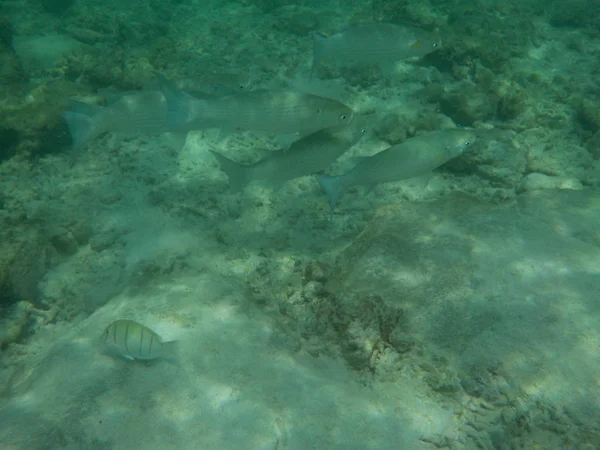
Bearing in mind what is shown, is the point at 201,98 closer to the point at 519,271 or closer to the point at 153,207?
the point at 153,207

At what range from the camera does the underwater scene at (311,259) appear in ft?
8.62

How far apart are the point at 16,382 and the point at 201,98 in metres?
3.32

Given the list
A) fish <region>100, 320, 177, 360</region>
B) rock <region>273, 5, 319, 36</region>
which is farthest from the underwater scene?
rock <region>273, 5, 319, 36</region>

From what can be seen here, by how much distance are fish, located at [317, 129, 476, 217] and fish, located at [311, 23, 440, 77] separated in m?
2.08

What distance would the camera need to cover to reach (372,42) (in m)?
5.46

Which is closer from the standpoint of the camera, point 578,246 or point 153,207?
point 578,246

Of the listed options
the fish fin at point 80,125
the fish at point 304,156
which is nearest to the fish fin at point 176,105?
the fish at point 304,156

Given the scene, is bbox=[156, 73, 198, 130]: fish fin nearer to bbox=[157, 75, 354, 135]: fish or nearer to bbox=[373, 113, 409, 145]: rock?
bbox=[157, 75, 354, 135]: fish

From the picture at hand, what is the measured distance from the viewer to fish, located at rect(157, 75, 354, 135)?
4172 millimetres

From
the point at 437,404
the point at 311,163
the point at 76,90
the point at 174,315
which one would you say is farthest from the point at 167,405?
the point at 76,90

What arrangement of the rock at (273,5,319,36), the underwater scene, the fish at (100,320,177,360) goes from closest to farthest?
the underwater scene → the fish at (100,320,177,360) → the rock at (273,5,319,36)

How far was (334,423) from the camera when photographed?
2.59m

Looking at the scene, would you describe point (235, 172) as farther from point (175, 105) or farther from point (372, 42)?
point (372, 42)

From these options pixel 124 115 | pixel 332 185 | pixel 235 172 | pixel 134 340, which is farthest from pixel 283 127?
pixel 134 340
